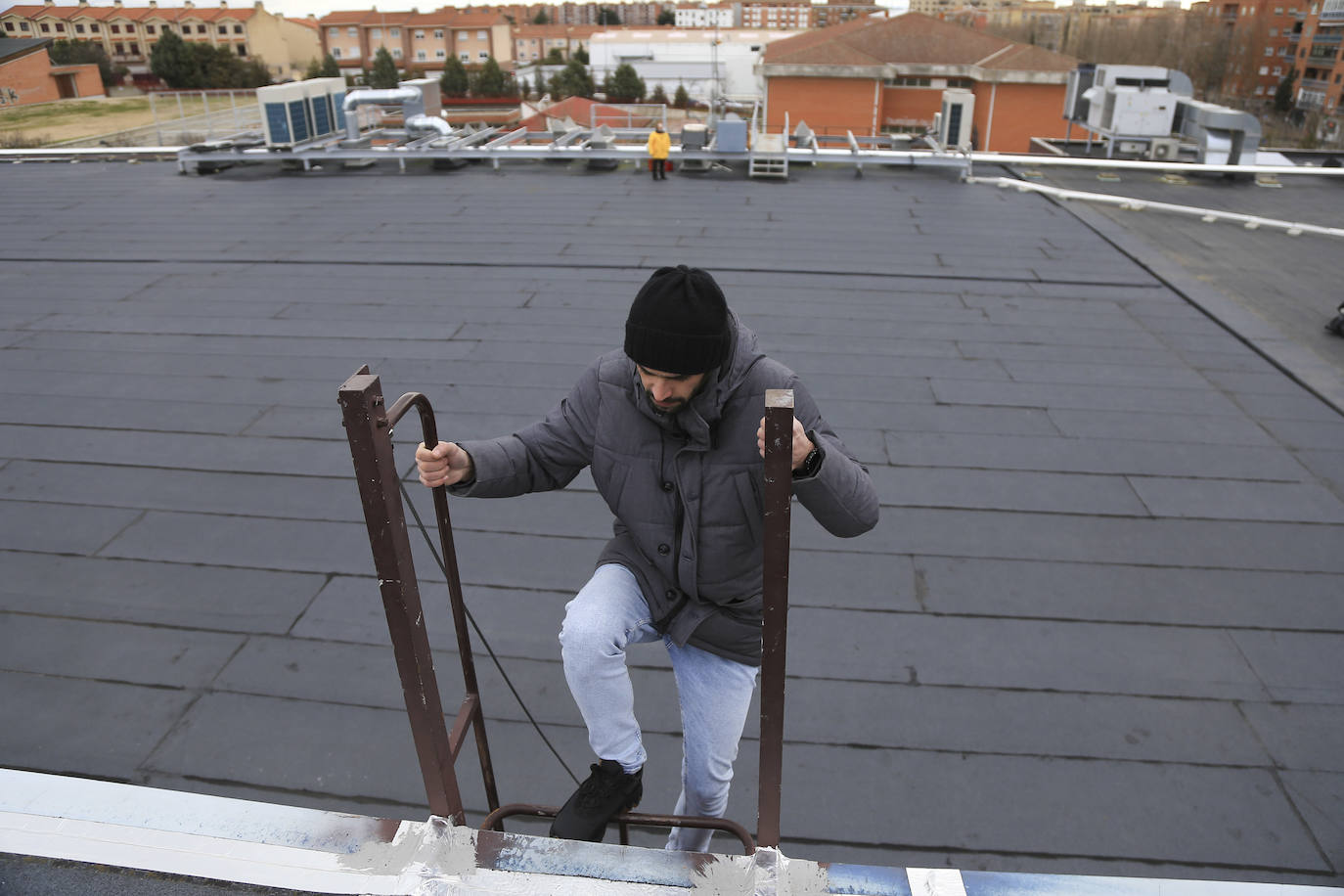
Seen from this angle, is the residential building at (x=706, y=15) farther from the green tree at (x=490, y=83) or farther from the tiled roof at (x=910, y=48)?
the tiled roof at (x=910, y=48)

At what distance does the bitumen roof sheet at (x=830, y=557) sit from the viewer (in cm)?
220

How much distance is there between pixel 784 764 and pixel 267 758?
4.55ft

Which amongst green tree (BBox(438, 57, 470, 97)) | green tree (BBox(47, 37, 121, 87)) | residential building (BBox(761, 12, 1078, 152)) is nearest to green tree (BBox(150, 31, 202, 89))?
green tree (BBox(47, 37, 121, 87))

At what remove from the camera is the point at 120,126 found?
1130 cm

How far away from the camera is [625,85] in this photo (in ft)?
156

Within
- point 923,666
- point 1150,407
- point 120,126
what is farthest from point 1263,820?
point 120,126

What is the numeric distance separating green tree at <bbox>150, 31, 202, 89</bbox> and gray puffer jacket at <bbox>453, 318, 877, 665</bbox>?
1371 centimetres

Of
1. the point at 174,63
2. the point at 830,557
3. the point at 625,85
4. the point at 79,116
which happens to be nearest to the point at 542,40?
the point at 625,85

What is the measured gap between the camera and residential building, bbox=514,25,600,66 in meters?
70.6

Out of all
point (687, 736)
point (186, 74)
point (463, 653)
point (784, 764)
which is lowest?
point (784, 764)

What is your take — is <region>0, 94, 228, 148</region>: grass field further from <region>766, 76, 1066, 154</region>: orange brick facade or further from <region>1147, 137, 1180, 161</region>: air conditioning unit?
<region>766, 76, 1066, 154</region>: orange brick facade

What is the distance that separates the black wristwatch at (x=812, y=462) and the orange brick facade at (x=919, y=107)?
28990mm

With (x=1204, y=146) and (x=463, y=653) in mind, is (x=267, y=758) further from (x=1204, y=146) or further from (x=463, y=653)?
(x=1204, y=146)

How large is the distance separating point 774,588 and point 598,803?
70 cm
